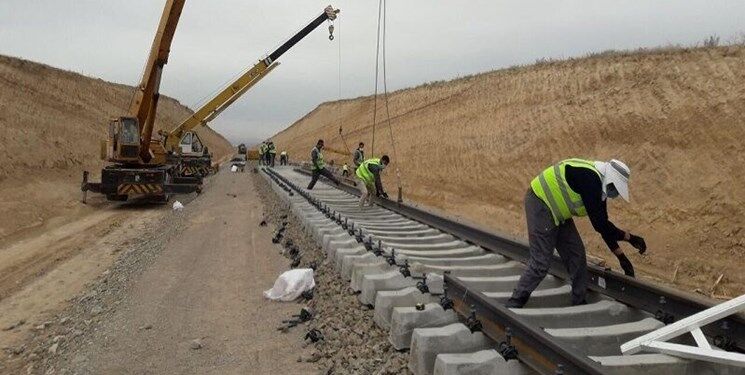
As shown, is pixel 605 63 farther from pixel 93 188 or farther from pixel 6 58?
pixel 6 58

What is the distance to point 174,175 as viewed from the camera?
2080cm

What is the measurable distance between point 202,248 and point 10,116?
789 inches

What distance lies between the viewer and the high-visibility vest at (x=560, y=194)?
449cm

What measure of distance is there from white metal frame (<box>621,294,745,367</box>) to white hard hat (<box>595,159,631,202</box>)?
3.14ft

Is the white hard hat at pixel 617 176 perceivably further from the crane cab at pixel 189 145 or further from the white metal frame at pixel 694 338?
the crane cab at pixel 189 145

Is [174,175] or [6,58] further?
[6,58]

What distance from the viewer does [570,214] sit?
A: 181 inches

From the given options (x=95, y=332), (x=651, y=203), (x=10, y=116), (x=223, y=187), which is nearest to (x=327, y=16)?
(x=223, y=187)

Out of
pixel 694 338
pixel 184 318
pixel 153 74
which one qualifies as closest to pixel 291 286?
pixel 184 318

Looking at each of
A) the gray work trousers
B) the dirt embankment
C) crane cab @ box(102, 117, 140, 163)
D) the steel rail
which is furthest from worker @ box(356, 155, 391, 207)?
crane cab @ box(102, 117, 140, 163)

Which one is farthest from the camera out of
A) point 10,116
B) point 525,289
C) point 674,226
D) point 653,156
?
point 10,116

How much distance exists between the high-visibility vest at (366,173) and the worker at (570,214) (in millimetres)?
6488

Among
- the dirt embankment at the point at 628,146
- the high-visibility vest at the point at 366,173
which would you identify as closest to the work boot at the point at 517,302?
the dirt embankment at the point at 628,146

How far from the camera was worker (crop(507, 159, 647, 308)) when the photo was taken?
4.30 m
